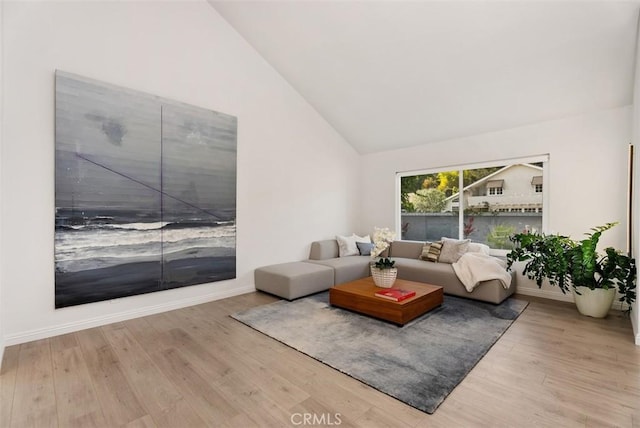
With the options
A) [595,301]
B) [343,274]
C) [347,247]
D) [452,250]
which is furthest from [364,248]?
[595,301]

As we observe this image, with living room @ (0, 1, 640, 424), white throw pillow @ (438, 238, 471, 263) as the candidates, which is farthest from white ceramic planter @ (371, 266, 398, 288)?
living room @ (0, 1, 640, 424)

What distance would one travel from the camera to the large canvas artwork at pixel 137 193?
9.57ft

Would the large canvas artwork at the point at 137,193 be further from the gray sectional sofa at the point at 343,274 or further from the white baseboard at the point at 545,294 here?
the white baseboard at the point at 545,294

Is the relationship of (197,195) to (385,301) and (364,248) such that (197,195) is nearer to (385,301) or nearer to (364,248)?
(385,301)

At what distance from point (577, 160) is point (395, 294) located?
306cm

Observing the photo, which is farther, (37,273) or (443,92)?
(443,92)

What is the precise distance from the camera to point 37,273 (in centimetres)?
279

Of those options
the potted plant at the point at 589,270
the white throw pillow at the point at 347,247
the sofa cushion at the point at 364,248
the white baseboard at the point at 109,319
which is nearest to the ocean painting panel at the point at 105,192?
the white baseboard at the point at 109,319

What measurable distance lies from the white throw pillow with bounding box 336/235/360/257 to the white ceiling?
2207mm

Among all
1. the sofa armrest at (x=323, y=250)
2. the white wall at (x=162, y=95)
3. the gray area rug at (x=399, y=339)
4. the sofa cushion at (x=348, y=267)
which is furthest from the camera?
the sofa armrest at (x=323, y=250)

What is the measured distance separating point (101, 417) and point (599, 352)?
3.67m

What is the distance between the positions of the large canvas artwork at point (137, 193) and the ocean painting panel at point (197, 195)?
0.01m

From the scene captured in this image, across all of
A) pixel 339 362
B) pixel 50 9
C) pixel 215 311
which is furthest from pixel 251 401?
pixel 50 9

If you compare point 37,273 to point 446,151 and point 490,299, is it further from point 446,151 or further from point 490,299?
point 446,151
